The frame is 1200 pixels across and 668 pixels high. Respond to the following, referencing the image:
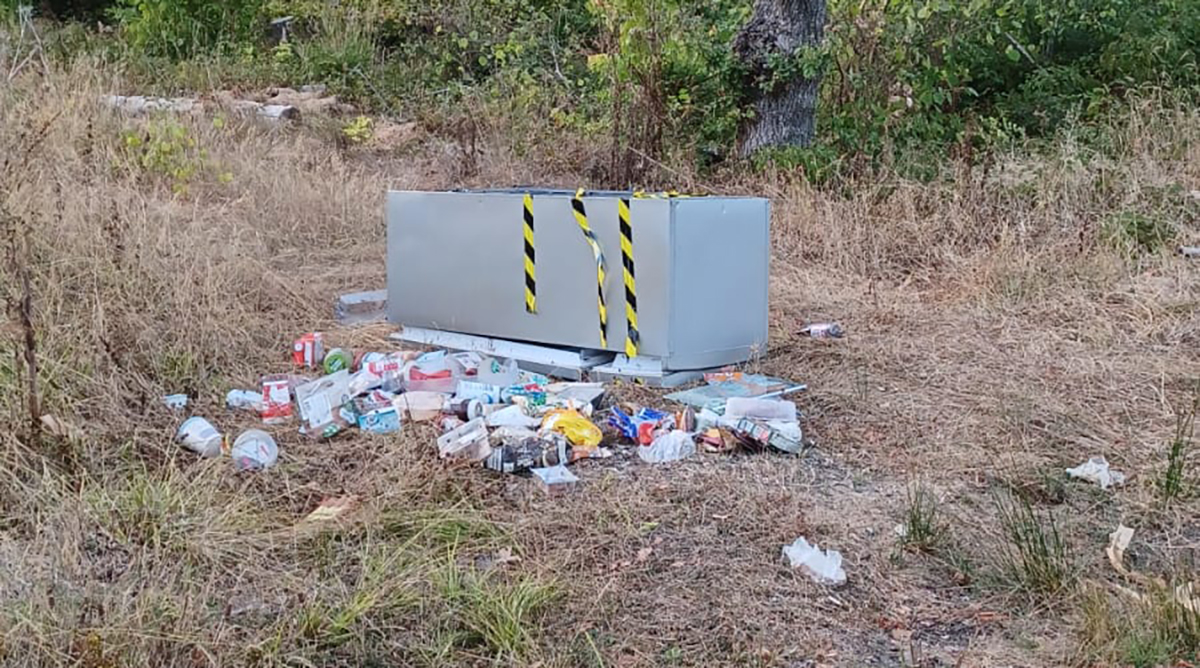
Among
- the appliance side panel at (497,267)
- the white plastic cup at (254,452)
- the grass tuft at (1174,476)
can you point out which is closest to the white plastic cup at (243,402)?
the white plastic cup at (254,452)

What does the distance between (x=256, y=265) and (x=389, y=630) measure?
12.1ft

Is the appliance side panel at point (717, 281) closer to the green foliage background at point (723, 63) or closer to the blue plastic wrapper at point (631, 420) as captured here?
the blue plastic wrapper at point (631, 420)

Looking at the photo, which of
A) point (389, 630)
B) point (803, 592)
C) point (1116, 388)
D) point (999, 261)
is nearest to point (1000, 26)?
point (999, 261)

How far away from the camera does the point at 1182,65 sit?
9281 millimetres

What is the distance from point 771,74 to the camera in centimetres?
891

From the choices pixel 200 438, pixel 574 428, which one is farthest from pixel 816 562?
pixel 200 438

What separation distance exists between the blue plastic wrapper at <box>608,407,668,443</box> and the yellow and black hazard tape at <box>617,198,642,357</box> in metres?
0.50

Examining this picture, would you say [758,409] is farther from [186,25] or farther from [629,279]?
[186,25]

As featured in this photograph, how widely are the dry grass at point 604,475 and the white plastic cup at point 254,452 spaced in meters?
0.07

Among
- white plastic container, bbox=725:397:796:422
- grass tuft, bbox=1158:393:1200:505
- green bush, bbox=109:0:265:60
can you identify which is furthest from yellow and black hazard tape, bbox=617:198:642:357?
green bush, bbox=109:0:265:60

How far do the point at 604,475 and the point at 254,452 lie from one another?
4.00ft

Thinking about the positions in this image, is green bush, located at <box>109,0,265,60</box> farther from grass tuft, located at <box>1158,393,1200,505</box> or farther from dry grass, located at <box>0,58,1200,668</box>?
grass tuft, located at <box>1158,393,1200,505</box>

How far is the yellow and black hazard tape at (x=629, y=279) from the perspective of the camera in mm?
4562

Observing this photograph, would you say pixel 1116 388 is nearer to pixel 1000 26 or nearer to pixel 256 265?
pixel 256 265
